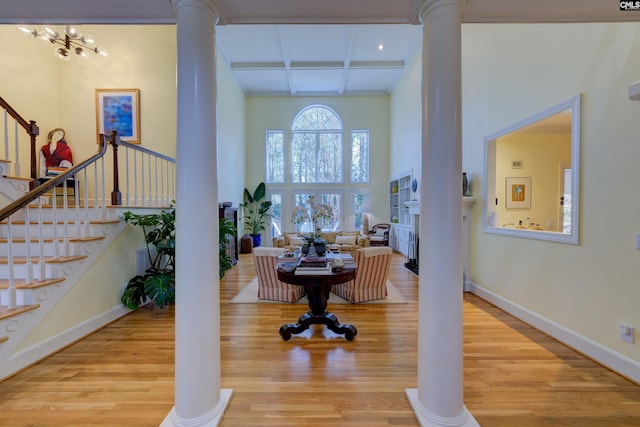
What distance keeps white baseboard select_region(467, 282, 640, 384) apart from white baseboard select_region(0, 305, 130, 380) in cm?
479

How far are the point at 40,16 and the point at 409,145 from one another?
6.76 metres

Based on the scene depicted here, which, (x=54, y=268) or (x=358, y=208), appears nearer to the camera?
(x=54, y=268)

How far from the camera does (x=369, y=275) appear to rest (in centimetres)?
373

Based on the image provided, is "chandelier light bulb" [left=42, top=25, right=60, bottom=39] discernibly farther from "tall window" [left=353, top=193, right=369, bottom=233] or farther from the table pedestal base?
"tall window" [left=353, top=193, right=369, bottom=233]

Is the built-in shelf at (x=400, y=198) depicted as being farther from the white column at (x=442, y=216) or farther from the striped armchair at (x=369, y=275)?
the white column at (x=442, y=216)

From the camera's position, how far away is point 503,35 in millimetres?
3516

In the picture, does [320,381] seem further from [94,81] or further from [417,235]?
[94,81]

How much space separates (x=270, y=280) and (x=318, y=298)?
116 cm

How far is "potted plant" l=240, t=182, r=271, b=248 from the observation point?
871 cm

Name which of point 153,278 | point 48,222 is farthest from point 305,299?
point 48,222

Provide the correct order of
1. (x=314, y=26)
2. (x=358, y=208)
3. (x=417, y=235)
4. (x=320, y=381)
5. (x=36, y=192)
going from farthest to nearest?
(x=358, y=208) → (x=314, y=26) → (x=417, y=235) → (x=36, y=192) → (x=320, y=381)

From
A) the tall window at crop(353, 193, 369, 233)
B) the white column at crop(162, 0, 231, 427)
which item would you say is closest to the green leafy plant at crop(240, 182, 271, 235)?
the tall window at crop(353, 193, 369, 233)

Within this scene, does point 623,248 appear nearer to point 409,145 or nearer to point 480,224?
point 480,224

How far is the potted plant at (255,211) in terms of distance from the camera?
8711 mm
